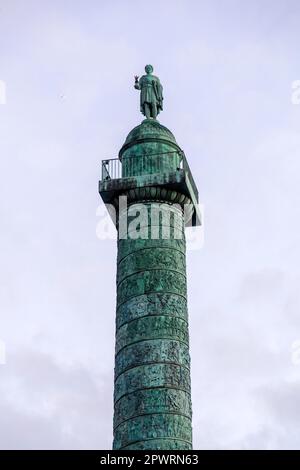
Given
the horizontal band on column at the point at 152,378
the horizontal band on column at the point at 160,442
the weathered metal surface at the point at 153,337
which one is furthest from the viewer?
the horizontal band on column at the point at 152,378

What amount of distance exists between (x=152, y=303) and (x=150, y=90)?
6.03 meters

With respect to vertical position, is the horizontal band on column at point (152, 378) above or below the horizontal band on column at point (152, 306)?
below

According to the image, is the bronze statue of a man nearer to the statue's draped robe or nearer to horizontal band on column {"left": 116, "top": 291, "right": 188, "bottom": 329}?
the statue's draped robe

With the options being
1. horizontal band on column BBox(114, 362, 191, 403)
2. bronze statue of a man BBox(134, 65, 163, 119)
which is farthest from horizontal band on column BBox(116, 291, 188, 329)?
bronze statue of a man BBox(134, 65, 163, 119)

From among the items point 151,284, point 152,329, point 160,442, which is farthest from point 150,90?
point 160,442

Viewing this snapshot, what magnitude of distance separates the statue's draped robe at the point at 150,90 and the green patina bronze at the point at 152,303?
795 millimetres

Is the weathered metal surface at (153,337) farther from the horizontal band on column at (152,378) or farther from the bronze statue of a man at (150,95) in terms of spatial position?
the bronze statue of a man at (150,95)

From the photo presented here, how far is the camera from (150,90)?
23625mm

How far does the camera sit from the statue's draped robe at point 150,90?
77.5 ft

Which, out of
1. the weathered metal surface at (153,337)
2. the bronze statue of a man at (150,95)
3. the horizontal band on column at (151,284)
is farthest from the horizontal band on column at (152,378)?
the bronze statue of a man at (150,95)

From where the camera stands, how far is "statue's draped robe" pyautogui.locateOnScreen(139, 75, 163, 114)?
2361 centimetres

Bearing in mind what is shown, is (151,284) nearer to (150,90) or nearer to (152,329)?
(152,329)
